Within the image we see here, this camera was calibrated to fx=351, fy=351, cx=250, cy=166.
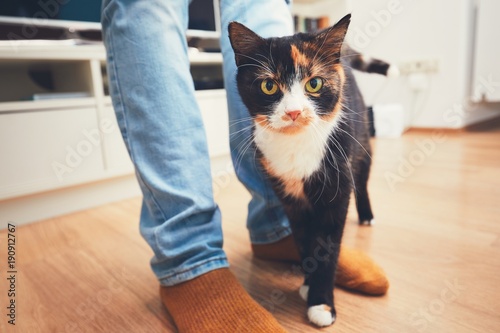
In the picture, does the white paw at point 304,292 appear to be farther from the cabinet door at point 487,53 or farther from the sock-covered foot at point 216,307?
the cabinet door at point 487,53

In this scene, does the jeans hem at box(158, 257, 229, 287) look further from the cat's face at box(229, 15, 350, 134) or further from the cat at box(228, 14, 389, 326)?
the cat's face at box(229, 15, 350, 134)

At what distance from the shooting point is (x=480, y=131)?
8.23ft

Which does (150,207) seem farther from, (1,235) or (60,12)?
(60,12)

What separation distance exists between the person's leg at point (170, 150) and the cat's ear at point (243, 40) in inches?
4.8

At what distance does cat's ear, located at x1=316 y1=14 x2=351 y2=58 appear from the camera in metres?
0.56

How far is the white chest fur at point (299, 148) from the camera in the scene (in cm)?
61

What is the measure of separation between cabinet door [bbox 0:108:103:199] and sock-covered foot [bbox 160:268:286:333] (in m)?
0.91

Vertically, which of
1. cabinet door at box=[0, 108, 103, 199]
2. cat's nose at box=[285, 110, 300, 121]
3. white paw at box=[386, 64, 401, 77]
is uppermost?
white paw at box=[386, 64, 401, 77]

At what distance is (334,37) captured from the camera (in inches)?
22.8

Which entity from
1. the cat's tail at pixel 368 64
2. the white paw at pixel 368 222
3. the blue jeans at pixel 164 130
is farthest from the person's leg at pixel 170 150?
the white paw at pixel 368 222

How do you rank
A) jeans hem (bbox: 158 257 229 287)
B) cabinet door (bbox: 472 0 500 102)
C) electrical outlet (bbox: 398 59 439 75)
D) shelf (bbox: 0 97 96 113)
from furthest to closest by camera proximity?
1. electrical outlet (bbox: 398 59 439 75)
2. cabinet door (bbox: 472 0 500 102)
3. shelf (bbox: 0 97 96 113)
4. jeans hem (bbox: 158 257 229 287)

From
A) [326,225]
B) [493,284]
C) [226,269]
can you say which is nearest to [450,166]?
[493,284]

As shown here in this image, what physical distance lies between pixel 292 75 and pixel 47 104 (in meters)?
1.11

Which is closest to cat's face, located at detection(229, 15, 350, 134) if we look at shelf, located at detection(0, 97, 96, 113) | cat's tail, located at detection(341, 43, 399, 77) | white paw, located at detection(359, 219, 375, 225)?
cat's tail, located at detection(341, 43, 399, 77)
